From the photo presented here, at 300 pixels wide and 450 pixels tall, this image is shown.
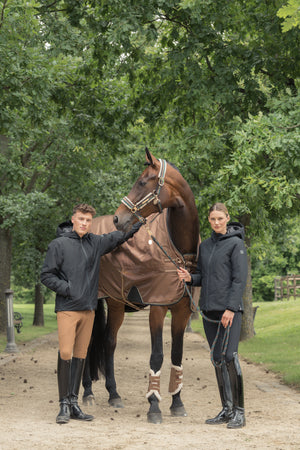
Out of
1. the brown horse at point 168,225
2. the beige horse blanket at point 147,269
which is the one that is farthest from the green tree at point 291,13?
the beige horse blanket at point 147,269

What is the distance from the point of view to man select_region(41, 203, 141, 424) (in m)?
6.63

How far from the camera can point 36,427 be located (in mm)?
6391

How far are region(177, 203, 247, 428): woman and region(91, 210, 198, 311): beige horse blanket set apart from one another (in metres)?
0.27

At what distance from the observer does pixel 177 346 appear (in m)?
7.27

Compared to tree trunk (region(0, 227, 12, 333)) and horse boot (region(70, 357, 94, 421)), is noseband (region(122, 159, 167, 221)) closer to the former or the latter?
horse boot (region(70, 357, 94, 421))

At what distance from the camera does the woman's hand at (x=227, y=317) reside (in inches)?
252

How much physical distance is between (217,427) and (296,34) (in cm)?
584

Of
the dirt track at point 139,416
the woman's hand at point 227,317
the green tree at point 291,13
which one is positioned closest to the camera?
the green tree at point 291,13

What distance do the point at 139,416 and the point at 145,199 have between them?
244 centimetres

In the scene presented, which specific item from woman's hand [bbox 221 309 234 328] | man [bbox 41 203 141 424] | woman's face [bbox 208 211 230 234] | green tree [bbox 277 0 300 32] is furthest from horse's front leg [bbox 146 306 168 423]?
green tree [bbox 277 0 300 32]

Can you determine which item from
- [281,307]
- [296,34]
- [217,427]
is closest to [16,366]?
[217,427]

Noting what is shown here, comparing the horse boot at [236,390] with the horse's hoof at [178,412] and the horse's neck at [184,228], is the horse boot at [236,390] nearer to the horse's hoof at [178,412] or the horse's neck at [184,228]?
the horse's hoof at [178,412]

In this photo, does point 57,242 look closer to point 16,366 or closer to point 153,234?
point 153,234

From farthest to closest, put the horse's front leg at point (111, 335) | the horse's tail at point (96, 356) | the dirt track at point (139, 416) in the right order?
the horse's tail at point (96, 356)
the horse's front leg at point (111, 335)
the dirt track at point (139, 416)
